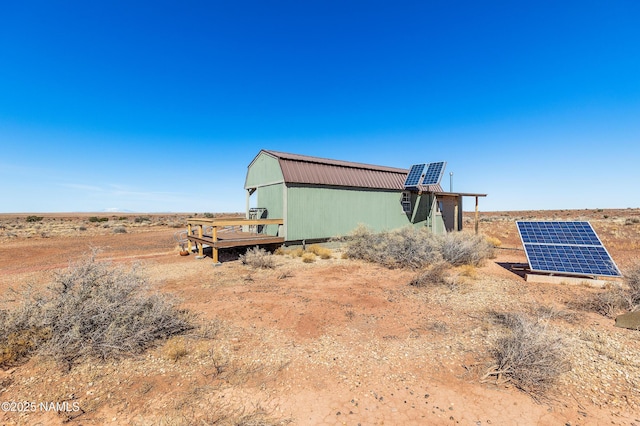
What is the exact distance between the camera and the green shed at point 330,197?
48.7 feet

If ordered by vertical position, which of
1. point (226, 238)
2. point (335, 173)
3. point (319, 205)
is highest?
point (335, 173)

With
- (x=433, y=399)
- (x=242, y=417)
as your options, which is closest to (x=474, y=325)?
(x=433, y=399)

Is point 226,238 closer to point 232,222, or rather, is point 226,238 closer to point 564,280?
point 232,222

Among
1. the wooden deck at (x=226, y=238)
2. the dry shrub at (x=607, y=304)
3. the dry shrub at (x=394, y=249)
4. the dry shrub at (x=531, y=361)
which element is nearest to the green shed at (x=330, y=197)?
the wooden deck at (x=226, y=238)

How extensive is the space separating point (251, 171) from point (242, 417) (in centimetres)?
1571

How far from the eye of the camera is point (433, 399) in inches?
145

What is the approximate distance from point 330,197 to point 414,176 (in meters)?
6.49

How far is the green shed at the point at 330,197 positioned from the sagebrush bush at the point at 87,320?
368 inches

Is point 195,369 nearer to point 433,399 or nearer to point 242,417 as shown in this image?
point 242,417

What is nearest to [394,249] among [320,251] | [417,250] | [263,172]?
[417,250]

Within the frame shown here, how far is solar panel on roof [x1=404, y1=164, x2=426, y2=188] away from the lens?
18430 millimetres

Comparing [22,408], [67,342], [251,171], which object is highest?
[251,171]

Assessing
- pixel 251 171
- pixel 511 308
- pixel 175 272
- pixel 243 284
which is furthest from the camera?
pixel 251 171

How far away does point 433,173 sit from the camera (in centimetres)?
1795
